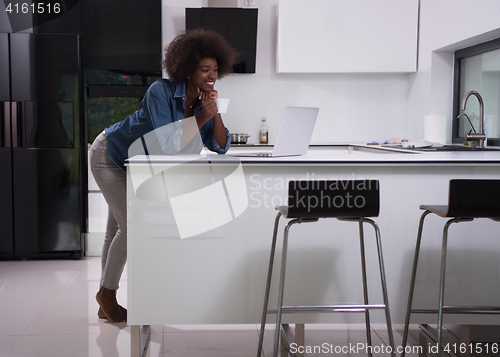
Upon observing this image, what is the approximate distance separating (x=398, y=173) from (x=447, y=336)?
965 mm

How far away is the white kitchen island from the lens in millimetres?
2086

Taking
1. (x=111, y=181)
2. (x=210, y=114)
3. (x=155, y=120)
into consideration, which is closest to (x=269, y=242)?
(x=210, y=114)

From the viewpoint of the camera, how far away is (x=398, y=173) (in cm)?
216

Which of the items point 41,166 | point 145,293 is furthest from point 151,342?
point 41,166

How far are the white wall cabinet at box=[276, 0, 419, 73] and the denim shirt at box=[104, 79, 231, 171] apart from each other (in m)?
2.21

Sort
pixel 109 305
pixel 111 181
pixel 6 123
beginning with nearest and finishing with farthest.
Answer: pixel 111 181
pixel 109 305
pixel 6 123

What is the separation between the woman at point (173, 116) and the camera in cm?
211

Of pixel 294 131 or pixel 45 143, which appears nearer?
pixel 294 131

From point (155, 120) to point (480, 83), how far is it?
2943mm

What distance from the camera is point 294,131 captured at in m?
2.18

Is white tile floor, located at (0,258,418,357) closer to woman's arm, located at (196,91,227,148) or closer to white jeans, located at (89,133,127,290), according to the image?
white jeans, located at (89,133,127,290)

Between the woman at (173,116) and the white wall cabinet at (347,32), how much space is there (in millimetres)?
2022

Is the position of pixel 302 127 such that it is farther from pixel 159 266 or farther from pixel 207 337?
pixel 207 337

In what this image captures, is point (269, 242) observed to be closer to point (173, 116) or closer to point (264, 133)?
point (173, 116)
